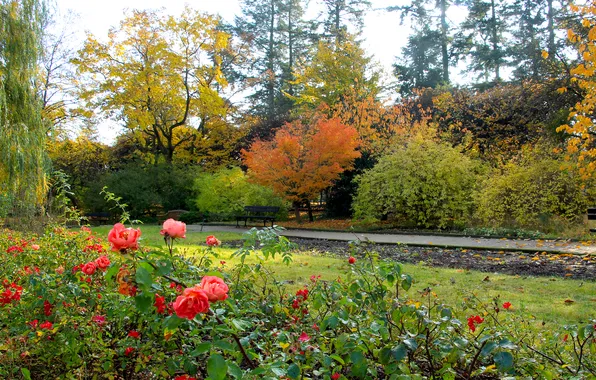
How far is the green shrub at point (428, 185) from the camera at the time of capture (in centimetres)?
1323

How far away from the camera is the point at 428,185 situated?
1336cm

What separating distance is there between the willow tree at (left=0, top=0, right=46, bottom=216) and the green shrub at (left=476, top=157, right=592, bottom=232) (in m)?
11.3

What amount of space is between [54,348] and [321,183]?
14287 mm

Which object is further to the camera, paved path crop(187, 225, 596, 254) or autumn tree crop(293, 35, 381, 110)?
autumn tree crop(293, 35, 381, 110)

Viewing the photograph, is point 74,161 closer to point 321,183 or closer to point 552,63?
point 321,183

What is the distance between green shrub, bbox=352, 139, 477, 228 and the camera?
43.4 feet

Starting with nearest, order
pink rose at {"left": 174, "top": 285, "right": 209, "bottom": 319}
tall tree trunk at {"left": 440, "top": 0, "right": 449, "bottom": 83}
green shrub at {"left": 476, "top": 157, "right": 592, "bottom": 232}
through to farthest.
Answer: pink rose at {"left": 174, "top": 285, "right": 209, "bottom": 319} → green shrub at {"left": 476, "top": 157, "right": 592, "bottom": 232} → tall tree trunk at {"left": 440, "top": 0, "right": 449, "bottom": 83}

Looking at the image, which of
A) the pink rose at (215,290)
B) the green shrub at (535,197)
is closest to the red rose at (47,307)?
the pink rose at (215,290)

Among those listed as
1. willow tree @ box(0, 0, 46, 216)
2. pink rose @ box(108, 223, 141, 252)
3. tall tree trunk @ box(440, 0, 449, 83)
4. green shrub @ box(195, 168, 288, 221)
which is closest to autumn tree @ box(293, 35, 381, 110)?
tall tree trunk @ box(440, 0, 449, 83)

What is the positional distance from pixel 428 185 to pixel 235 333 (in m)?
12.6

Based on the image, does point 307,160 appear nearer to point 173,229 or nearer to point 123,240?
point 173,229

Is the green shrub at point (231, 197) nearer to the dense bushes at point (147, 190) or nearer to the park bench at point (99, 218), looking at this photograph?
the dense bushes at point (147, 190)

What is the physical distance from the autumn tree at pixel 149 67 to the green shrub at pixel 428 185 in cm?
1211

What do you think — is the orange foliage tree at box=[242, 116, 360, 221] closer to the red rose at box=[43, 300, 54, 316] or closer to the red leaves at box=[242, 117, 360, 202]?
the red leaves at box=[242, 117, 360, 202]
